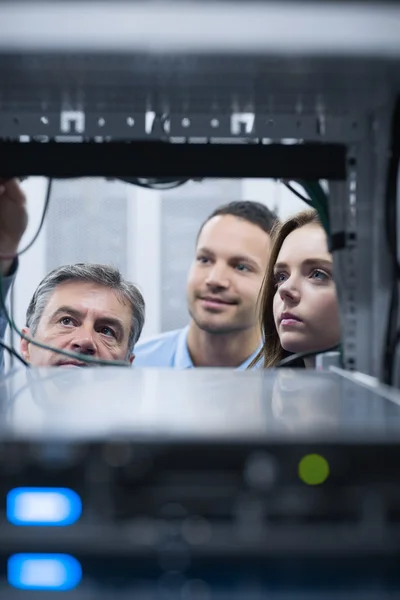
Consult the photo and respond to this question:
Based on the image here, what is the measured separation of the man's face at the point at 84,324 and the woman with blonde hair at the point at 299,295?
1.32ft

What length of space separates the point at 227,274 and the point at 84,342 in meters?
1.27

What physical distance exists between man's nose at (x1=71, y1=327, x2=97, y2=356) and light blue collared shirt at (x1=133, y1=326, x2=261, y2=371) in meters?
1.34

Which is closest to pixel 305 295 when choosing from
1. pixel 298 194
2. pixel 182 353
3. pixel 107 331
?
pixel 298 194

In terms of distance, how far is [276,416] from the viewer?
0.53 meters

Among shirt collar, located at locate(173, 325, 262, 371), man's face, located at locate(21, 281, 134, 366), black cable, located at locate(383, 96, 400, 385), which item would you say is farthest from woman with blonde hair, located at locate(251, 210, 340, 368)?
shirt collar, located at locate(173, 325, 262, 371)

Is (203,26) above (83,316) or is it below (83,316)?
above

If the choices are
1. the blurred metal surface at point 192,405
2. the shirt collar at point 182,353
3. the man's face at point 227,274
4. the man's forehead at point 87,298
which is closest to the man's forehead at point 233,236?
the man's face at point 227,274

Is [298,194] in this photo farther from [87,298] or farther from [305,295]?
[87,298]

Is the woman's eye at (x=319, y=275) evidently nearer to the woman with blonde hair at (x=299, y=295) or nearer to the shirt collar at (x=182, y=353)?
the woman with blonde hair at (x=299, y=295)

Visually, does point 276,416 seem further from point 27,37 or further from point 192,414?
point 27,37

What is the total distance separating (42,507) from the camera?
1.54ft

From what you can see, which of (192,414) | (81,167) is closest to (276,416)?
(192,414)

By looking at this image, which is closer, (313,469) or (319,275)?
(313,469)

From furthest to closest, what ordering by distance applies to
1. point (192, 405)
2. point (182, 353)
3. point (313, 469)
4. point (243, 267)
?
point (182, 353) < point (243, 267) < point (192, 405) < point (313, 469)
